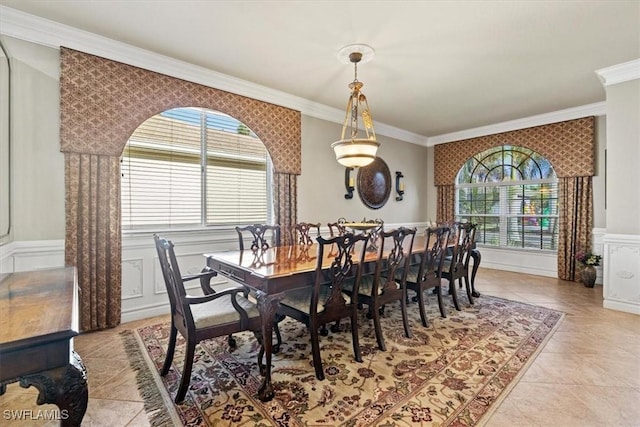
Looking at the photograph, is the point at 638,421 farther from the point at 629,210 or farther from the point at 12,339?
the point at 12,339

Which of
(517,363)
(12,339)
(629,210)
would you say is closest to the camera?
(12,339)

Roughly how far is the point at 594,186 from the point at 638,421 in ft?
13.4

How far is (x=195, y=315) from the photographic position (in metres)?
1.99

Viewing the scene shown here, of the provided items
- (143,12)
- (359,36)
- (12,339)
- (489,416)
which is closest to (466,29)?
(359,36)

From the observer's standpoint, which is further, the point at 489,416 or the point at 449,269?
the point at 449,269

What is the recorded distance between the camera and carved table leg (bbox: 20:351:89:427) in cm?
103

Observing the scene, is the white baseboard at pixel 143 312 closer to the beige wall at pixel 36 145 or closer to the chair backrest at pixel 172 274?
the beige wall at pixel 36 145

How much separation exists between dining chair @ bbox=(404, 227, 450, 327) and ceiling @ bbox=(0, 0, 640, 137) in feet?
5.92

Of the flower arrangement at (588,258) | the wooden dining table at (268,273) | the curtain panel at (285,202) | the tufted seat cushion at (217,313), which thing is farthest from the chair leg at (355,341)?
the flower arrangement at (588,258)

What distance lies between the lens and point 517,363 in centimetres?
232

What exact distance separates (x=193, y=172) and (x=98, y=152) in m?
0.95

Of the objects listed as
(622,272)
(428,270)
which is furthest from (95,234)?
(622,272)

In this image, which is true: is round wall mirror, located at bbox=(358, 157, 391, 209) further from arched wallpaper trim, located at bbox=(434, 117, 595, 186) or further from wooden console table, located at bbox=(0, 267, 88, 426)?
wooden console table, located at bbox=(0, 267, 88, 426)

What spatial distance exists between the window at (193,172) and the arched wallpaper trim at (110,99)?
17 centimetres
